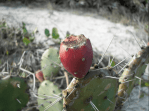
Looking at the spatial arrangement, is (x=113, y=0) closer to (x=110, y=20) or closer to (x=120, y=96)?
(x=110, y=20)

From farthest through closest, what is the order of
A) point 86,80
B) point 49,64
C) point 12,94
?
point 49,64 < point 12,94 < point 86,80

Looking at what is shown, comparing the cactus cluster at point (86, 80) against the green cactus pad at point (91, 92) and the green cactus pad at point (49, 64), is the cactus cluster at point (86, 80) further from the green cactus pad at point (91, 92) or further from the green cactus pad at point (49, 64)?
the green cactus pad at point (49, 64)

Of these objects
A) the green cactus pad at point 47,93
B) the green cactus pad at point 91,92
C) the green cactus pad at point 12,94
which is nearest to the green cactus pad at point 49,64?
the green cactus pad at point 47,93

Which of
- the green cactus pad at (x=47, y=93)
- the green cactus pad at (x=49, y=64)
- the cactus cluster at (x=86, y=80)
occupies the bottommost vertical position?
the green cactus pad at (x=47, y=93)

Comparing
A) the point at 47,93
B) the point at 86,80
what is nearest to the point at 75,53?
the point at 86,80

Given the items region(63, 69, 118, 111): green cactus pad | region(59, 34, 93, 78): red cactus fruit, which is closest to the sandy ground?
region(63, 69, 118, 111): green cactus pad

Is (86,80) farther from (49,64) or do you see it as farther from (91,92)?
(49,64)

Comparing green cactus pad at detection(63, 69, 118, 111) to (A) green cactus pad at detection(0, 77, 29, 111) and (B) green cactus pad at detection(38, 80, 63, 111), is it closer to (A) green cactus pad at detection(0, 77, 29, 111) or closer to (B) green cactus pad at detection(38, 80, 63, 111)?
(B) green cactus pad at detection(38, 80, 63, 111)
